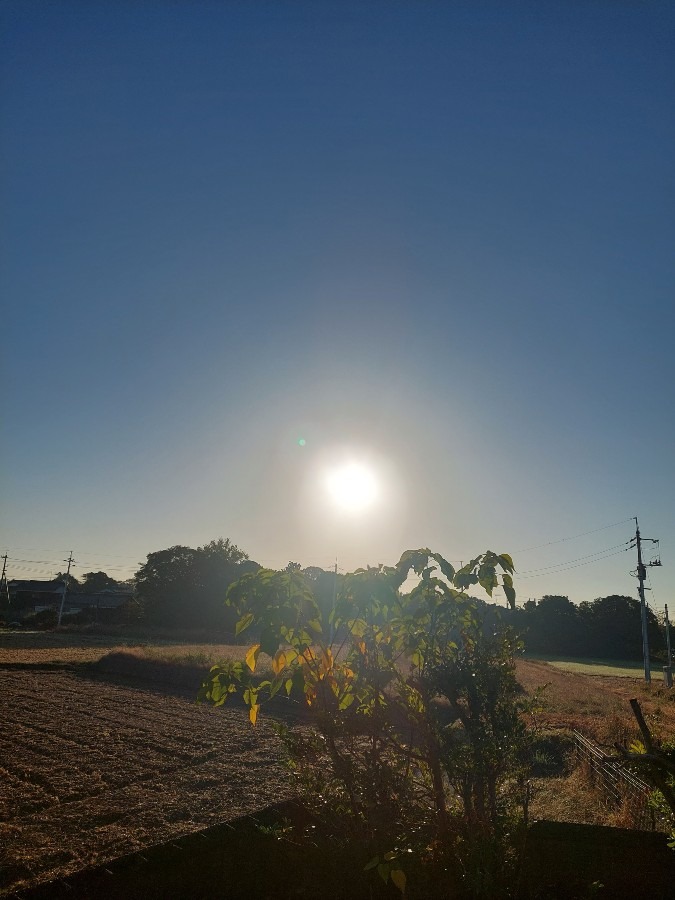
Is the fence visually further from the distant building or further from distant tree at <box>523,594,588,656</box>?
the distant building

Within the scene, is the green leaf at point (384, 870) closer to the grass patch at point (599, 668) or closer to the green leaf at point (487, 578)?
the green leaf at point (487, 578)

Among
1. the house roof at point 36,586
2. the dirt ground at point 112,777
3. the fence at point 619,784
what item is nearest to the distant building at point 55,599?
the house roof at point 36,586

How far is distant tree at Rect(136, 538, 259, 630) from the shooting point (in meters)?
61.6

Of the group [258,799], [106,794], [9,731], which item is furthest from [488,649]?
[9,731]

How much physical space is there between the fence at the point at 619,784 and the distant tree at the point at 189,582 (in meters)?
54.3

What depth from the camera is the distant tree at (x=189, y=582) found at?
61594mm

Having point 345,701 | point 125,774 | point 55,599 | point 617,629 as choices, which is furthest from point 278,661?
point 55,599

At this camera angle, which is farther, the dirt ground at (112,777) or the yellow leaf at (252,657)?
the dirt ground at (112,777)

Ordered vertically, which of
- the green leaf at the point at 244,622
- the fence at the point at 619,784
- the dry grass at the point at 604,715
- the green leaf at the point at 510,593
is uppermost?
the green leaf at the point at 510,593

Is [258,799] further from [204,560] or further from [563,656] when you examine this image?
[563,656]

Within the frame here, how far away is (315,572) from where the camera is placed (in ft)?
11.2

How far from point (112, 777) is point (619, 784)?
23.5ft

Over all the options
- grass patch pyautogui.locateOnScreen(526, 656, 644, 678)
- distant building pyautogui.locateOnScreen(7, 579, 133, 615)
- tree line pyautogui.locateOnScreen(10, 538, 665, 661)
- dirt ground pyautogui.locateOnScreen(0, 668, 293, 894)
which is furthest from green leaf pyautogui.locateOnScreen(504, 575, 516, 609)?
distant building pyautogui.locateOnScreen(7, 579, 133, 615)

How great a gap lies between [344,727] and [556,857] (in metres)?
1.57
